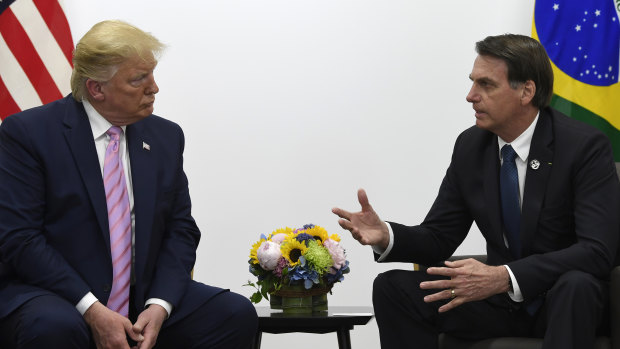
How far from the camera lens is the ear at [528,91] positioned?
10.3 feet

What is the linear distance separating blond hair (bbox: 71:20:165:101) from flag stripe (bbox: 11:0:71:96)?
63.0 inches

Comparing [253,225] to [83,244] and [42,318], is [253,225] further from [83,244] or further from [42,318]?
[42,318]

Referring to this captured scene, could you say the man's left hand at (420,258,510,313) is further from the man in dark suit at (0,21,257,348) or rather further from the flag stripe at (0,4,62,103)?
the flag stripe at (0,4,62,103)

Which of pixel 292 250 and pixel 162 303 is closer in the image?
pixel 162 303

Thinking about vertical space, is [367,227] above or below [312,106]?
below

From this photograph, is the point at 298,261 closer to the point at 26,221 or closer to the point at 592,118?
the point at 26,221

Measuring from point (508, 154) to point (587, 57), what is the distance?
153cm

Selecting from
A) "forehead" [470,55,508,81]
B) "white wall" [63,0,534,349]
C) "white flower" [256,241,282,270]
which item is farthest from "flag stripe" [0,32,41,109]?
"forehead" [470,55,508,81]

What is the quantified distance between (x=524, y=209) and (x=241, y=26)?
230cm

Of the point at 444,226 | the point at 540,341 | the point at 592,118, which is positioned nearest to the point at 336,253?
the point at 444,226

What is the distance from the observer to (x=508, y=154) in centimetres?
312

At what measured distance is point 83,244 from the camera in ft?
8.91

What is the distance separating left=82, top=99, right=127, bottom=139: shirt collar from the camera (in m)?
2.87

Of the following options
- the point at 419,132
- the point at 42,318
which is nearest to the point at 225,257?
the point at 419,132
